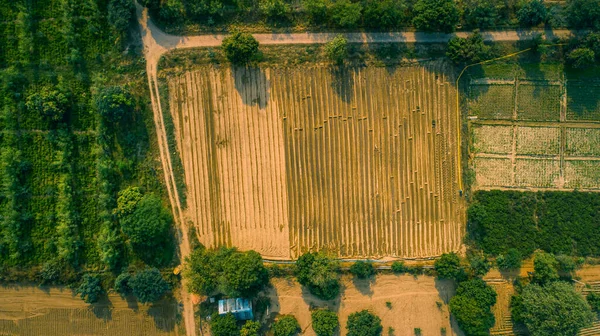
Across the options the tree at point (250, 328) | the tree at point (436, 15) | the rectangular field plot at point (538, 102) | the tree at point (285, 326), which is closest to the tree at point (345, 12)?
the tree at point (436, 15)

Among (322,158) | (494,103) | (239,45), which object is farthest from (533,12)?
(239,45)

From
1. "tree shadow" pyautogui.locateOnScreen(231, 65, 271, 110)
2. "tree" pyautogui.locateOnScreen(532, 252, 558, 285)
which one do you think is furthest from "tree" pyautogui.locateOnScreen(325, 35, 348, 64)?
"tree" pyautogui.locateOnScreen(532, 252, 558, 285)

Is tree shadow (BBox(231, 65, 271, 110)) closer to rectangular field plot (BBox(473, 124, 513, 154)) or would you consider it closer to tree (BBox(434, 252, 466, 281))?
rectangular field plot (BBox(473, 124, 513, 154))

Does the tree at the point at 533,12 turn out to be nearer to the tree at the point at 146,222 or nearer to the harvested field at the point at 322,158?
the harvested field at the point at 322,158

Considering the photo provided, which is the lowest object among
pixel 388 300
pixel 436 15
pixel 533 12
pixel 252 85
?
pixel 388 300

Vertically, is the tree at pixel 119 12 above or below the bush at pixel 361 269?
above

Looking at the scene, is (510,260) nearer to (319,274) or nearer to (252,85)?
(319,274)
